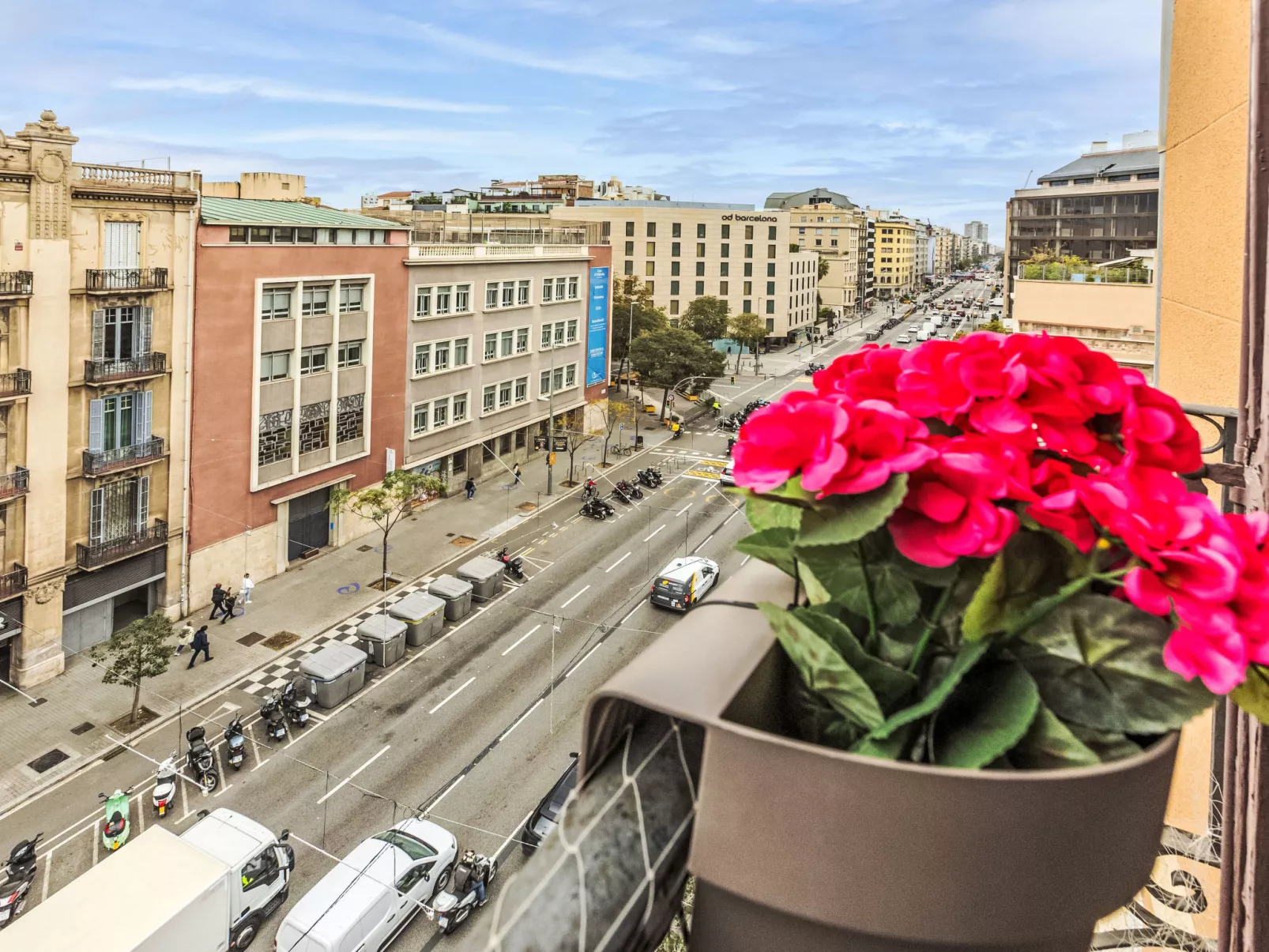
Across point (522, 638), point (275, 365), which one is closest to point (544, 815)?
point (522, 638)

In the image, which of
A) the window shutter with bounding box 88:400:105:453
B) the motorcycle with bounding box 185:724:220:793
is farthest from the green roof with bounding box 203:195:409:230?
the motorcycle with bounding box 185:724:220:793

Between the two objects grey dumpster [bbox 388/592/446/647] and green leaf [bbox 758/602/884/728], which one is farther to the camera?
grey dumpster [bbox 388/592/446/647]

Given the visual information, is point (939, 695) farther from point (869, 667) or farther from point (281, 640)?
point (281, 640)

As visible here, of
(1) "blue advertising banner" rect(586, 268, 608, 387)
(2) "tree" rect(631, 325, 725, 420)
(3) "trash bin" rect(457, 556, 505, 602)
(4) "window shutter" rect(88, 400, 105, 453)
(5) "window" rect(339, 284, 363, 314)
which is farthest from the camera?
(2) "tree" rect(631, 325, 725, 420)

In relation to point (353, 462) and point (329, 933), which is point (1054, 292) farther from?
point (329, 933)

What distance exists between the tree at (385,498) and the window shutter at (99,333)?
7.32 m

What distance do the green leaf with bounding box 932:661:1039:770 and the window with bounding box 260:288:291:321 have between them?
81.0 ft

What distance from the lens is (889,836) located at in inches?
49.6

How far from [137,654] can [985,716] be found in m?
19.0

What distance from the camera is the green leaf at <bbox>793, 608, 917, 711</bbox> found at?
4.50 ft

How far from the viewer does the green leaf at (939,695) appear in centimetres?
125

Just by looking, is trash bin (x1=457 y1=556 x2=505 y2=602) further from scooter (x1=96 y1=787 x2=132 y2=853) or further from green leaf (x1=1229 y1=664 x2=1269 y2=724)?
green leaf (x1=1229 y1=664 x2=1269 y2=724)

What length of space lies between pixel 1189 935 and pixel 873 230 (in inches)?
5505

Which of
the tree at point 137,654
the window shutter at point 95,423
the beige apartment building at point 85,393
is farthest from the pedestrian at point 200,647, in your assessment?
the window shutter at point 95,423
